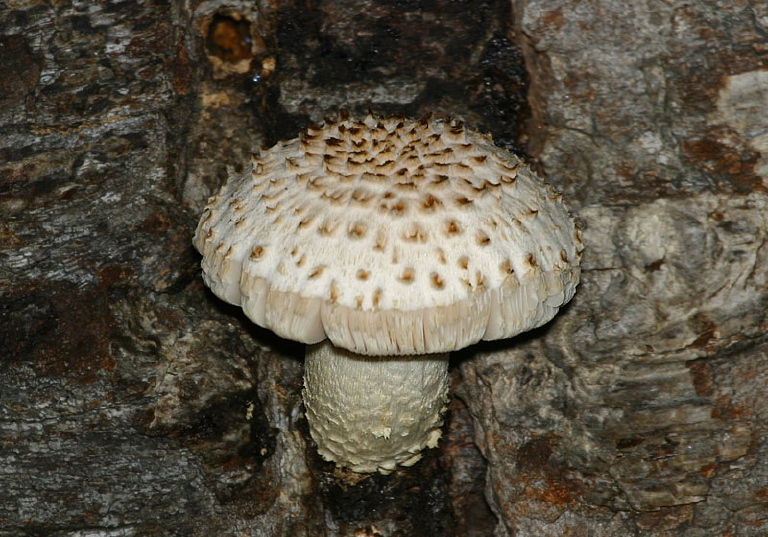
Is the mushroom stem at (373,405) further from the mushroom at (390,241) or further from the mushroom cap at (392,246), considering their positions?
the mushroom cap at (392,246)

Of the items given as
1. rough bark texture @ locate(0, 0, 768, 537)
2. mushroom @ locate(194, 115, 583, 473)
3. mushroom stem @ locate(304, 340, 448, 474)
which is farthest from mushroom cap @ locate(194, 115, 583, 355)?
rough bark texture @ locate(0, 0, 768, 537)

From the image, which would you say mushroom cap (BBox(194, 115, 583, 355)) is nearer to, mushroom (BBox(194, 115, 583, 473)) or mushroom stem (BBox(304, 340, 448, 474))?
mushroom (BBox(194, 115, 583, 473))

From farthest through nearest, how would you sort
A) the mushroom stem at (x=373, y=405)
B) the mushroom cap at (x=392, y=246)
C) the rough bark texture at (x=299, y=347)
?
the rough bark texture at (x=299, y=347)
the mushroom stem at (x=373, y=405)
the mushroom cap at (x=392, y=246)

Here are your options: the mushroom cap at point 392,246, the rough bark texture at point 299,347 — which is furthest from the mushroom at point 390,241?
the rough bark texture at point 299,347

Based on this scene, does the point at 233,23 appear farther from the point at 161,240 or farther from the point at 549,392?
the point at 549,392

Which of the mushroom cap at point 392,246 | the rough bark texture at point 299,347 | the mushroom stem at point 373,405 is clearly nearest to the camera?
the mushroom cap at point 392,246
